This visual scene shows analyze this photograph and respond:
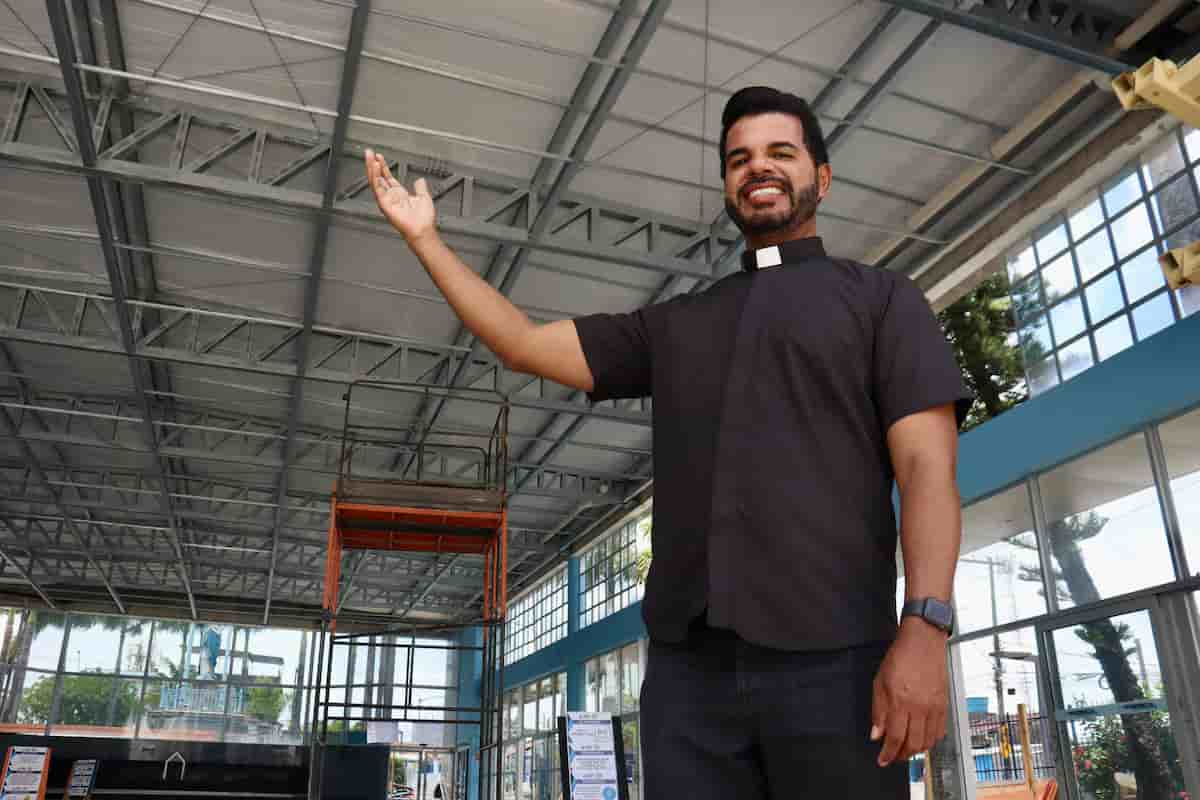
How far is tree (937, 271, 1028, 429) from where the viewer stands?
1517cm

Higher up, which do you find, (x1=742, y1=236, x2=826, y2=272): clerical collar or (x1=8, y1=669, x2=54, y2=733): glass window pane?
(x1=8, y1=669, x2=54, y2=733): glass window pane

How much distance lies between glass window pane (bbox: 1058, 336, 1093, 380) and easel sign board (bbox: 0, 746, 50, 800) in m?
11.3

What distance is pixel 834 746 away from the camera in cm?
109

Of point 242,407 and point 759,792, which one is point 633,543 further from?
point 759,792

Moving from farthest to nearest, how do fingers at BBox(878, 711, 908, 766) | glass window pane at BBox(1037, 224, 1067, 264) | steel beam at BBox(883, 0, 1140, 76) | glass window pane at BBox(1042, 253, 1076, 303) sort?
glass window pane at BBox(1037, 224, 1067, 264) < glass window pane at BBox(1042, 253, 1076, 303) < steel beam at BBox(883, 0, 1140, 76) < fingers at BBox(878, 711, 908, 766)

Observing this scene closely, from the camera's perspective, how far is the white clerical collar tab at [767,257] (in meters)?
1.44

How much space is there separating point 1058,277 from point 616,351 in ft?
30.6

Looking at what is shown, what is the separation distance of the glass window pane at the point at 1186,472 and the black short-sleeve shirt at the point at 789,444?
7.49 metres

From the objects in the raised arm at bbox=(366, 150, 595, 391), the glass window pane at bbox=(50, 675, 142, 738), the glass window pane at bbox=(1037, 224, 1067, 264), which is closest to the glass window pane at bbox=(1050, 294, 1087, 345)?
the glass window pane at bbox=(1037, 224, 1067, 264)

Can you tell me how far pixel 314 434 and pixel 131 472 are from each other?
3.40 m

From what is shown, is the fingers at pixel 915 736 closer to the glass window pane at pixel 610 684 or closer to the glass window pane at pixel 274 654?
the glass window pane at pixel 610 684

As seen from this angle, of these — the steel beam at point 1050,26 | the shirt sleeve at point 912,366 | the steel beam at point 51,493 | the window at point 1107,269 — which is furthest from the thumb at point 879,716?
the steel beam at point 51,493

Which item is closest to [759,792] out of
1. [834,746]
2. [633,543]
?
[834,746]

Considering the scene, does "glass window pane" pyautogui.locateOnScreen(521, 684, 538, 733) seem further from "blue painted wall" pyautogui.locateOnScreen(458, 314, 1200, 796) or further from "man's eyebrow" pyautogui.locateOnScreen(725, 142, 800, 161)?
"man's eyebrow" pyautogui.locateOnScreen(725, 142, 800, 161)
